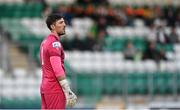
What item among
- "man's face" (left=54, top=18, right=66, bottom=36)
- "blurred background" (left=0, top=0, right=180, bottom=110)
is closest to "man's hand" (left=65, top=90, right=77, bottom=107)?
"man's face" (left=54, top=18, right=66, bottom=36)

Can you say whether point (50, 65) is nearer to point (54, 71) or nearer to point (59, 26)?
point (54, 71)

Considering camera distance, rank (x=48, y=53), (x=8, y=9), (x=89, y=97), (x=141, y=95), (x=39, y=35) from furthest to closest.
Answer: (x=8, y=9) < (x=39, y=35) < (x=141, y=95) < (x=89, y=97) < (x=48, y=53)

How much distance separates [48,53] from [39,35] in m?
8.99

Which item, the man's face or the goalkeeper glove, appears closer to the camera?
the goalkeeper glove

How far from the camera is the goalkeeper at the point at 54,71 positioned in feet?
21.1

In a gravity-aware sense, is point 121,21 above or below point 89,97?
above

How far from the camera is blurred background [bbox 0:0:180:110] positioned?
13312 millimetres

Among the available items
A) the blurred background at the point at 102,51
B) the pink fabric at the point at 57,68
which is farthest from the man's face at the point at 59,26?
the blurred background at the point at 102,51

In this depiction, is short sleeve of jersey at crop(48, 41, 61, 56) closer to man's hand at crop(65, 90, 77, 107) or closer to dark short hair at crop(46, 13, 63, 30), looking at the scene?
dark short hair at crop(46, 13, 63, 30)

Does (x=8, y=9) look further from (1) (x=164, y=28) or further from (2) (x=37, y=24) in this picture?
(1) (x=164, y=28)

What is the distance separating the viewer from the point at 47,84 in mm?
6570

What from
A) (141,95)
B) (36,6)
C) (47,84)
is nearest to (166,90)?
(141,95)

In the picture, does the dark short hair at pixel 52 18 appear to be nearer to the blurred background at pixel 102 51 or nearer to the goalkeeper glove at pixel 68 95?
the goalkeeper glove at pixel 68 95

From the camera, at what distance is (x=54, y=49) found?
6.49 m
